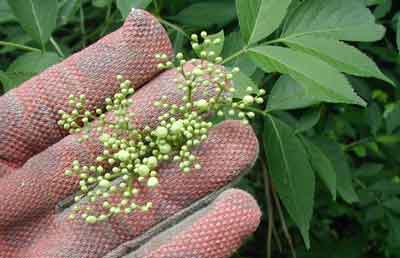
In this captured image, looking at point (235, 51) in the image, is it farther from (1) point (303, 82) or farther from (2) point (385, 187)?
(2) point (385, 187)

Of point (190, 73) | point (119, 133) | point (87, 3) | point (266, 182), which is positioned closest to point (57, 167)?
point (119, 133)

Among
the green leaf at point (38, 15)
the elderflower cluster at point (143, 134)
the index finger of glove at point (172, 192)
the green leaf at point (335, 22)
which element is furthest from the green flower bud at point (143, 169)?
the green leaf at point (38, 15)

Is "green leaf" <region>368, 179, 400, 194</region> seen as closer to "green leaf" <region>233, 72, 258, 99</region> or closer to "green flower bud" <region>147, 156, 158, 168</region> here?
"green leaf" <region>233, 72, 258, 99</region>

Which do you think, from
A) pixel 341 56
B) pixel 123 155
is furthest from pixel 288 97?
pixel 123 155

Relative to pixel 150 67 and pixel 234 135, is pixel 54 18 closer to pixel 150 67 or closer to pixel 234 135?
pixel 150 67

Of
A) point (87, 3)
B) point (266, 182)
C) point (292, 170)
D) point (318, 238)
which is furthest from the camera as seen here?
point (318, 238)
